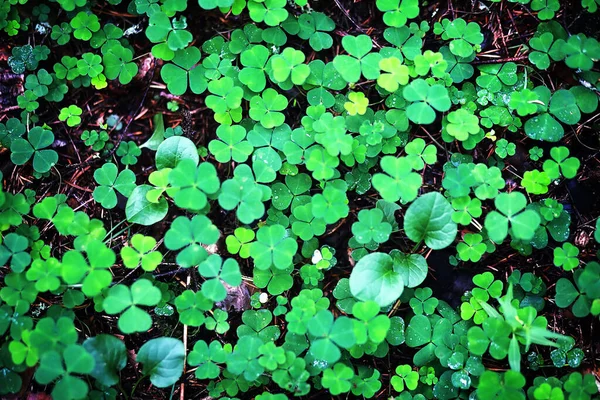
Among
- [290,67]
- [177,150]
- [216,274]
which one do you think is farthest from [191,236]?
[290,67]

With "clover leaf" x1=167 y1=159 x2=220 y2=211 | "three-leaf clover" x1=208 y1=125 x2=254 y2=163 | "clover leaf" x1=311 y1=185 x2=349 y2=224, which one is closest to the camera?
"clover leaf" x1=167 y1=159 x2=220 y2=211

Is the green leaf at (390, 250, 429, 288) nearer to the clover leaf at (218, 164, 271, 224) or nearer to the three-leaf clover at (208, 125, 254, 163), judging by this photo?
the clover leaf at (218, 164, 271, 224)

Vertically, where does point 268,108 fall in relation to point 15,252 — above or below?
above

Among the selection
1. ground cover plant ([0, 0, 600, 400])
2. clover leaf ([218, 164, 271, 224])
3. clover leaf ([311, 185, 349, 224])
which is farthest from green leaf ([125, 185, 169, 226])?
clover leaf ([311, 185, 349, 224])

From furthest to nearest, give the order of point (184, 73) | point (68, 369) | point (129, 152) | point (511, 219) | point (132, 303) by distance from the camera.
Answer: point (129, 152) < point (184, 73) < point (511, 219) < point (132, 303) < point (68, 369)

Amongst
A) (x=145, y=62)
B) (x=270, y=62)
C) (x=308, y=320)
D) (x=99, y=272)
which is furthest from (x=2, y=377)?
(x=270, y=62)

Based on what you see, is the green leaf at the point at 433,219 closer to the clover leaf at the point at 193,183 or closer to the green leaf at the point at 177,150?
the clover leaf at the point at 193,183

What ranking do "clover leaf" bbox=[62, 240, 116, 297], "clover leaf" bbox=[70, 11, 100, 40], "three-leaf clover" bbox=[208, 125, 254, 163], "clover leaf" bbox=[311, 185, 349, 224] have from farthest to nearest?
"clover leaf" bbox=[70, 11, 100, 40] < "three-leaf clover" bbox=[208, 125, 254, 163] < "clover leaf" bbox=[311, 185, 349, 224] < "clover leaf" bbox=[62, 240, 116, 297]

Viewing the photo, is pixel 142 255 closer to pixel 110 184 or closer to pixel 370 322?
pixel 110 184
